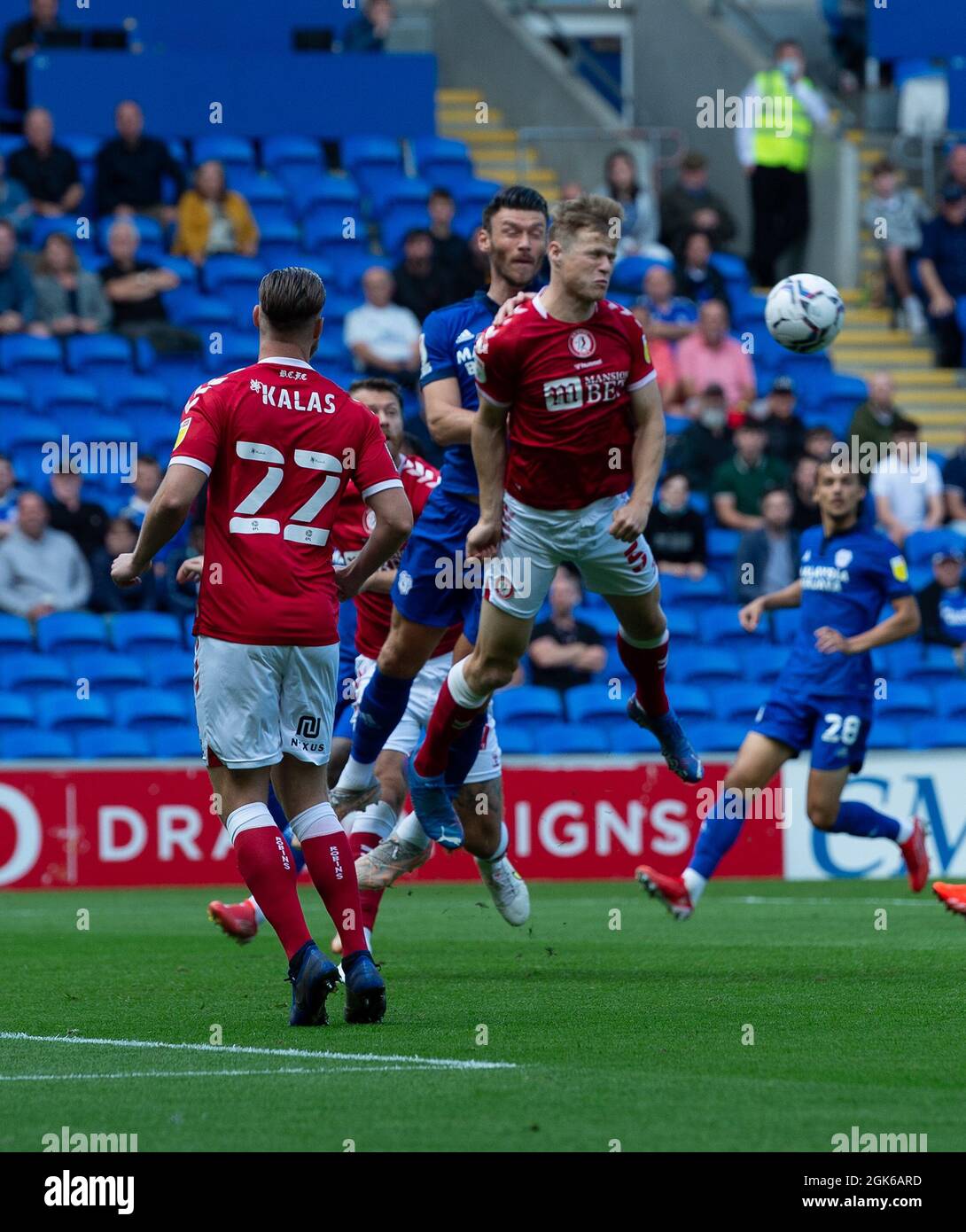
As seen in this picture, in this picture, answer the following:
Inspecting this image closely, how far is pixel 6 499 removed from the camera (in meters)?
16.2

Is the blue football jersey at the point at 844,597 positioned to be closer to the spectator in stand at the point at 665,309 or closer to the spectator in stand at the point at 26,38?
the spectator in stand at the point at 665,309

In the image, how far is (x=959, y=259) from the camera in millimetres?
21250

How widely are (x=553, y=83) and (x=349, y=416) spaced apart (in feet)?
54.3

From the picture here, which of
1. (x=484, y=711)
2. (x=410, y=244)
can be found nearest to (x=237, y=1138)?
(x=484, y=711)

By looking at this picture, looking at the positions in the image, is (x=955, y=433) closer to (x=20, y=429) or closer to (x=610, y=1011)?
(x=20, y=429)

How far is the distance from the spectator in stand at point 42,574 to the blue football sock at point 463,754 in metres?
7.47

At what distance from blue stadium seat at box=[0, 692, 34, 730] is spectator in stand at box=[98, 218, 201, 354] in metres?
3.87

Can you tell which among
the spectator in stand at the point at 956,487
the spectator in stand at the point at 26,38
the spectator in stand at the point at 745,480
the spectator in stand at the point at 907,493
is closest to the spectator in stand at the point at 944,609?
the spectator in stand at the point at 907,493

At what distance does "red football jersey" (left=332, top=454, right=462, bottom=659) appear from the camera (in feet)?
33.1

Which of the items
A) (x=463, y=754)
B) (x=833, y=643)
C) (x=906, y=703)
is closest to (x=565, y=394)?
(x=463, y=754)

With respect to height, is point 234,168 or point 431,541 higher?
point 234,168

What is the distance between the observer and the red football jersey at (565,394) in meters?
8.18

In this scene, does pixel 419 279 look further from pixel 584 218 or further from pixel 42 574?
pixel 584 218

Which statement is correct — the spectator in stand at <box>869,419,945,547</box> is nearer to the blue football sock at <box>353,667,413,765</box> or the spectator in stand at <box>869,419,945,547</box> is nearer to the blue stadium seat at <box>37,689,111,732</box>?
the blue stadium seat at <box>37,689,111,732</box>
